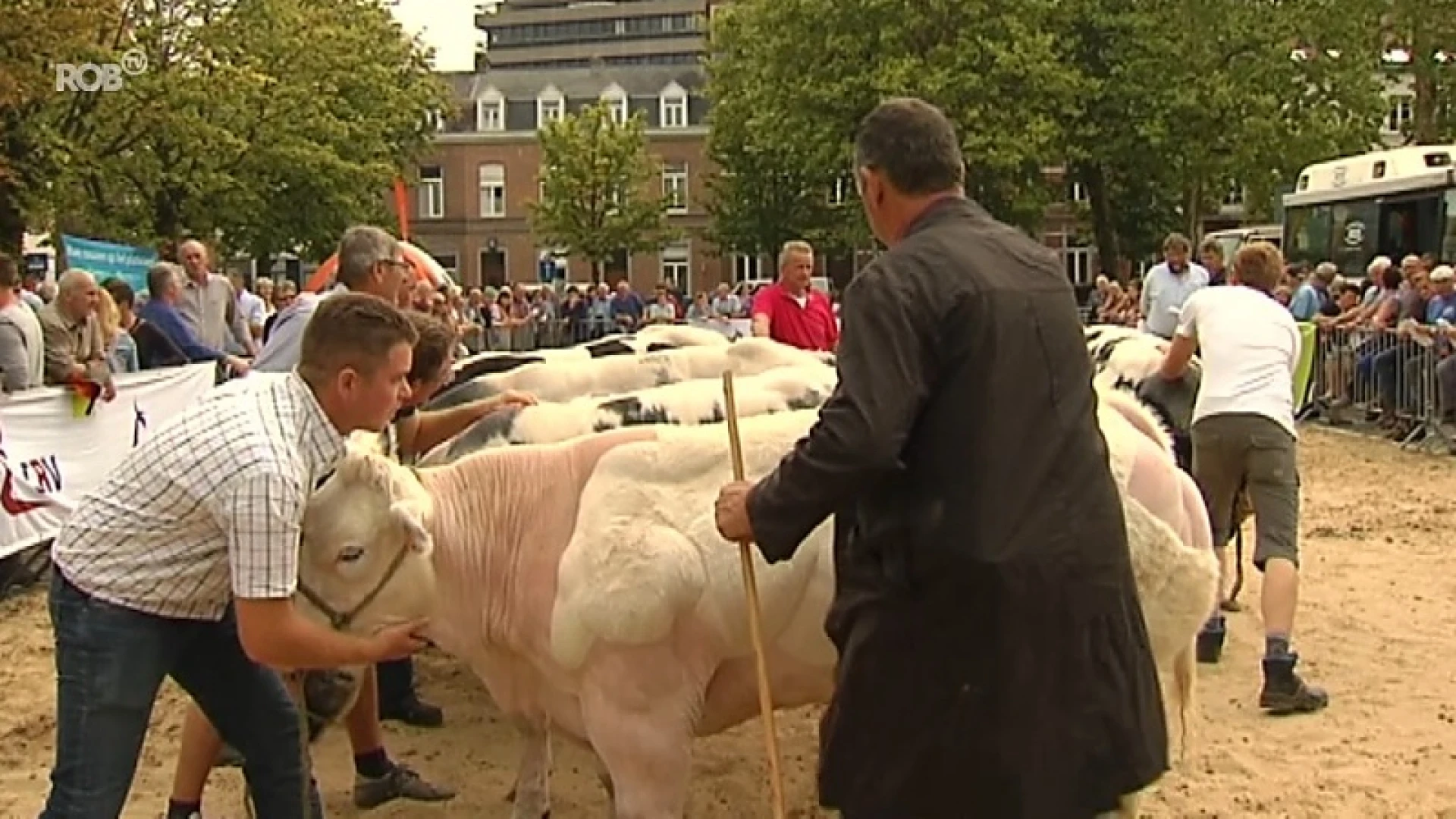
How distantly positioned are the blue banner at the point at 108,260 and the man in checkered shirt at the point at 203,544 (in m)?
14.7

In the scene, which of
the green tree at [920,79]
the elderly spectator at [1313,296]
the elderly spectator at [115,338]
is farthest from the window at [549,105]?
the elderly spectator at [115,338]

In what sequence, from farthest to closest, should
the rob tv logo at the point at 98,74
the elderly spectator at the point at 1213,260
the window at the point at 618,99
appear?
1. the window at the point at 618,99
2. the rob tv logo at the point at 98,74
3. the elderly spectator at the point at 1213,260

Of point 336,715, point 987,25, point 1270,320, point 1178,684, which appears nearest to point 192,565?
point 336,715

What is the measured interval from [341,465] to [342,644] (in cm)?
72

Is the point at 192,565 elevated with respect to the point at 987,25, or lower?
lower

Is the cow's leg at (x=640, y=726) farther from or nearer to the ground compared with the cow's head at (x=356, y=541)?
nearer to the ground

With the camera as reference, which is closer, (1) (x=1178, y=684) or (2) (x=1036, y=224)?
(1) (x=1178, y=684)

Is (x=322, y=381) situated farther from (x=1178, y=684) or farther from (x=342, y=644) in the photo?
(x=1178, y=684)

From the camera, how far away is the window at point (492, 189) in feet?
240

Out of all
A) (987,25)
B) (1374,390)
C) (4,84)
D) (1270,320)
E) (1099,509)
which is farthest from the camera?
(987,25)

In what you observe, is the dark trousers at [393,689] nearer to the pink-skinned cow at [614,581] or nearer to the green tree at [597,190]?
the pink-skinned cow at [614,581]

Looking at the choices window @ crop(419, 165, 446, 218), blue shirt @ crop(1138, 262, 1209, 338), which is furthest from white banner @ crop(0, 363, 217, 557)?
window @ crop(419, 165, 446, 218)

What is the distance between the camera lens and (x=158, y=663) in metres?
3.95

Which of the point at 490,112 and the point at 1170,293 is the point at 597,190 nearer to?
the point at 490,112
